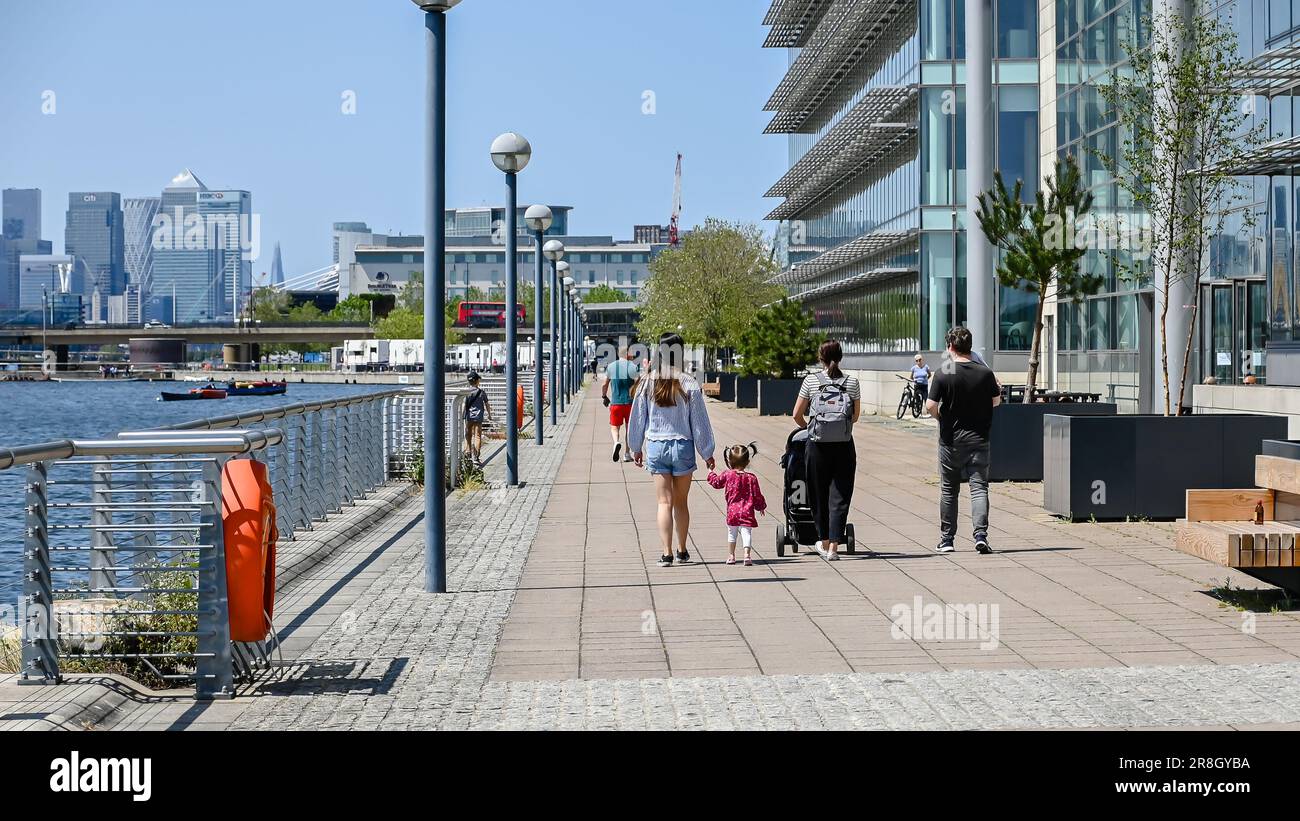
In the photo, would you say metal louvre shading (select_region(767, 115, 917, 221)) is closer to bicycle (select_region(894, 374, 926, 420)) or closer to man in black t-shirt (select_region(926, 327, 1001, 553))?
bicycle (select_region(894, 374, 926, 420))

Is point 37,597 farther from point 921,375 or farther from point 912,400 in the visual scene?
point 921,375

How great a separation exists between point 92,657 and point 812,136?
6212 cm

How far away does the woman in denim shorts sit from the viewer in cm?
1148

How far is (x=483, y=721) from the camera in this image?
6.48 metres

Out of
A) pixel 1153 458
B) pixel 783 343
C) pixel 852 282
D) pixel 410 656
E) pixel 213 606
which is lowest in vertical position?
pixel 410 656

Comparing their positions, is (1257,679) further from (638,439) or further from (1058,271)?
(1058,271)

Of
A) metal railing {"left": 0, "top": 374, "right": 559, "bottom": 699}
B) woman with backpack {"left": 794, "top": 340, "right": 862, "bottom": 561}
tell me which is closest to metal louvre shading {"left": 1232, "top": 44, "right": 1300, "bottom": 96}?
woman with backpack {"left": 794, "top": 340, "right": 862, "bottom": 561}

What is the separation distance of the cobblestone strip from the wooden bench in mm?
4086

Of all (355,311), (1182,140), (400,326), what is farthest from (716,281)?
(355,311)

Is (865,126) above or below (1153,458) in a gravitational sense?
above

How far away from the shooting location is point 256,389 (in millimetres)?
112875

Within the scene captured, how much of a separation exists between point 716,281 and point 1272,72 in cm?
4755

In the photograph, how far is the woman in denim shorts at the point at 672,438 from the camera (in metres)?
11.5
